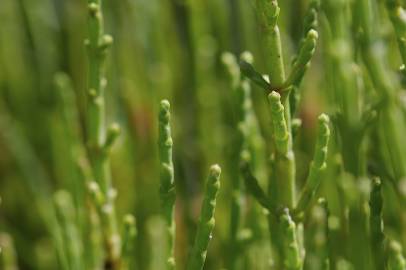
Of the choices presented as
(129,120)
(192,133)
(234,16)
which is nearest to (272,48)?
(129,120)

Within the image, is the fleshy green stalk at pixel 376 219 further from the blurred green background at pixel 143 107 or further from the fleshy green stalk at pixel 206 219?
the blurred green background at pixel 143 107

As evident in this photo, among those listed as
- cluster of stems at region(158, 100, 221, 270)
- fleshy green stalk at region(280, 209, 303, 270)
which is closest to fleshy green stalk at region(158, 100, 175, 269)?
cluster of stems at region(158, 100, 221, 270)

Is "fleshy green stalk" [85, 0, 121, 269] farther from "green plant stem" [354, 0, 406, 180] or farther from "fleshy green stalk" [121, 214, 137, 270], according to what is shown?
"green plant stem" [354, 0, 406, 180]

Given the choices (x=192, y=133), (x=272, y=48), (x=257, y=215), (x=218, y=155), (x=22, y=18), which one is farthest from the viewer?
(x=22, y=18)

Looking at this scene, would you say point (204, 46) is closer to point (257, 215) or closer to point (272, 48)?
point (257, 215)

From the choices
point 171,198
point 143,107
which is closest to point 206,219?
point 171,198

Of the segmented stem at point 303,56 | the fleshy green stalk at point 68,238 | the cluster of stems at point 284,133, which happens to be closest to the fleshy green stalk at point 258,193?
the cluster of stems at point 284,133
